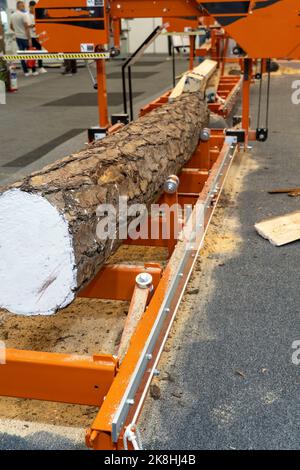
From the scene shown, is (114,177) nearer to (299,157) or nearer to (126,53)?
(299,157)

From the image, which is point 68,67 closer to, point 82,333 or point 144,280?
point 82,333

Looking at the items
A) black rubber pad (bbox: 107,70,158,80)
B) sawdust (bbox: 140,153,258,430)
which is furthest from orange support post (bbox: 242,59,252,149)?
black rubber pad (bbox: 107,70,158,80)

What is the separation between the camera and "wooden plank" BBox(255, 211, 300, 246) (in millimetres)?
3662

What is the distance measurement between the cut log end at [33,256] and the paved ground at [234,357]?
556 mm

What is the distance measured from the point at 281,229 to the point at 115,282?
167cm

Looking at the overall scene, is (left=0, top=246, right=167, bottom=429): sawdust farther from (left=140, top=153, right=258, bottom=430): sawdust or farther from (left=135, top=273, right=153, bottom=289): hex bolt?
(left=135, top=273, right=153, bottom=289): hex bolt

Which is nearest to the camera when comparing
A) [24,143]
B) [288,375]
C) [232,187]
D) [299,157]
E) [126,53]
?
[288,375]

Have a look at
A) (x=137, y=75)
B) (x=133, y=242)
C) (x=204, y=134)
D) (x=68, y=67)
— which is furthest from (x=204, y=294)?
(x=68, y=67)

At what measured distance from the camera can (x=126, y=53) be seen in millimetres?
19875

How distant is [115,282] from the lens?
265 centimetres

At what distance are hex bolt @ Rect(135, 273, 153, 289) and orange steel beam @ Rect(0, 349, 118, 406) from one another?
557 millimetres

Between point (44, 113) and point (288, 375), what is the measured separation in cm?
760

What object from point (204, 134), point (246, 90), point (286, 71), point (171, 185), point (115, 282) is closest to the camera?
point (115, 282)
